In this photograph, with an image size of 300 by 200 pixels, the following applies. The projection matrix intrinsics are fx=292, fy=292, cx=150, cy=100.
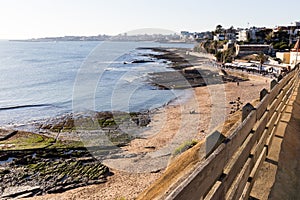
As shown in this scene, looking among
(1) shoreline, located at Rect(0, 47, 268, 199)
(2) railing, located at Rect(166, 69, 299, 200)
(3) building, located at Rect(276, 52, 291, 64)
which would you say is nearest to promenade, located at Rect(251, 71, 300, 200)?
(2) railing, located at Rect(166, 69, 299, 200)

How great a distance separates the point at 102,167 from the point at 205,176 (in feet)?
42.2

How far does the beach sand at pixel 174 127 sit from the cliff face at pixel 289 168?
1420mm

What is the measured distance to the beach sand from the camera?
1134 centimetres

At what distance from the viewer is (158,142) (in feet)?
56.4

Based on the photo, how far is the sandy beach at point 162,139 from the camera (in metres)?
11.4

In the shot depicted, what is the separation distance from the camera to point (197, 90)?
37.5 meters

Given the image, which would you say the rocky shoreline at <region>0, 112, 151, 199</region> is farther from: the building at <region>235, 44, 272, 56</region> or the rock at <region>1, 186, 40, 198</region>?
the building at <region>235, 44, 272, 56</region>

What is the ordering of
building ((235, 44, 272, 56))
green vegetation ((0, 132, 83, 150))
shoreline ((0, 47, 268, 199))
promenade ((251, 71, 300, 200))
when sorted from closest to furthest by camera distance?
promenade ((251, 71, 300, 200)), shoreline ((0, 47, 268, 199)), green vegetation ((0, 132, 83, 150)), building ((235, 44, 272, 56))

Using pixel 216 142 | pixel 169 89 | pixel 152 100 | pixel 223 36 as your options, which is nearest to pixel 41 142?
pixel 152 100

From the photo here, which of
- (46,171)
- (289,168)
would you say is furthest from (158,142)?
(289,168)

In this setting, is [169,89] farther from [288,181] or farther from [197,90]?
[288,181]

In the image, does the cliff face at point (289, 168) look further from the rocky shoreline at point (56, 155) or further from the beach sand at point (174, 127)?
the rocky shoreline at point (56, 155)

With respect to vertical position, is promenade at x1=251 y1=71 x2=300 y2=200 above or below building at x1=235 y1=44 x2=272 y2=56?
below

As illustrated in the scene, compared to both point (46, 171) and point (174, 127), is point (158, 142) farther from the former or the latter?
point (46, 171)
